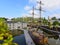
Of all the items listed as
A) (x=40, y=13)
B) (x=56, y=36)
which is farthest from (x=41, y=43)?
(x=40, y=13)

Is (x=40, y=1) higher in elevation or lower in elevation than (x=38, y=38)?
higher

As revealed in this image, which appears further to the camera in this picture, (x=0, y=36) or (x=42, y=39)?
(x=42, y=39)

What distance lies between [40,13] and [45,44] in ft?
158

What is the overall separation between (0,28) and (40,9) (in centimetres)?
7530

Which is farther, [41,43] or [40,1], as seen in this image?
[40,1]

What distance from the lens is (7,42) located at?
2.87 meters

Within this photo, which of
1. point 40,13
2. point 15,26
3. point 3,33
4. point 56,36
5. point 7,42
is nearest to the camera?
point 7,42

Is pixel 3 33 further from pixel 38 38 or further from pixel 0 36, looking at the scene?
pixel 38 38

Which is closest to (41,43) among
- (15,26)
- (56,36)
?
(56,36)

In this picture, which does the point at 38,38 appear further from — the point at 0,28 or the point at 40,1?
the point at 40,1

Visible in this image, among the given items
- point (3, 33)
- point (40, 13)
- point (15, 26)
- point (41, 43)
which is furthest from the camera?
point (15, 26)

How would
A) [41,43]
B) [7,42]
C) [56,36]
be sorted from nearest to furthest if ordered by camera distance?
[7,42] → [41,43] → [56,36]

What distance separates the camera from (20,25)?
100125 mm

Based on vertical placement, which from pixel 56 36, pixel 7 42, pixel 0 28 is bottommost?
pixel 56 36
